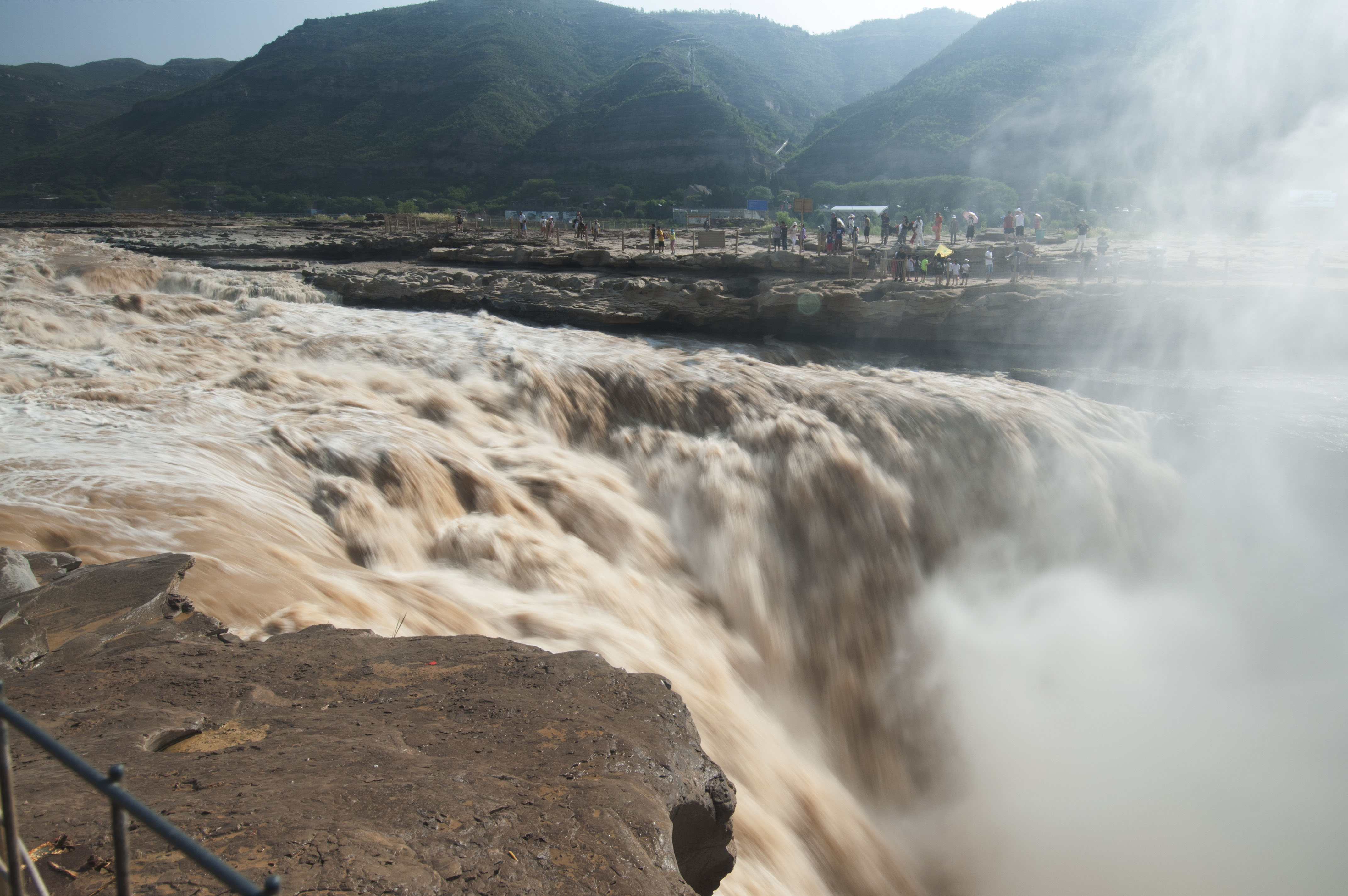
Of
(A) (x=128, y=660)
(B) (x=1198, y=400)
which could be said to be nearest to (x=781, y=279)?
(B) (x=1198, y=400)

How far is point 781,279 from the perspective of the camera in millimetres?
16344

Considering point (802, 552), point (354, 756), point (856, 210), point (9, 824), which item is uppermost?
point (856, 210)

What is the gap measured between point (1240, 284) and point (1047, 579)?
8.86m

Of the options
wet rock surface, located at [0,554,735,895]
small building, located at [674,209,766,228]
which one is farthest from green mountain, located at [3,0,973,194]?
wet rock surface, located at [0,554,735,895]

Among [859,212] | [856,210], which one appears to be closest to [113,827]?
[856,210]

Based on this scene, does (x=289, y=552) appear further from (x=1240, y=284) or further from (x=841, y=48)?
(x=841, y=48)

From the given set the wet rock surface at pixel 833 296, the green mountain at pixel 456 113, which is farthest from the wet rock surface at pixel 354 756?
the green mountain at pixel 456 113

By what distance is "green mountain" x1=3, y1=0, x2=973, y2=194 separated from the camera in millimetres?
68375

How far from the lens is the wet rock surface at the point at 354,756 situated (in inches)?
76.9

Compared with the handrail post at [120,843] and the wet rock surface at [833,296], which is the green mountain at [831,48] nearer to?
the wet rock surface at [833,296]

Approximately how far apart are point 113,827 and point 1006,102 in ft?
237

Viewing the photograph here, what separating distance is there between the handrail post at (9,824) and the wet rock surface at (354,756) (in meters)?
0.61

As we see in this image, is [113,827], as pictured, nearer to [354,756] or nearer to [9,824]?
[9,824]

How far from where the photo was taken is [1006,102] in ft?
203
